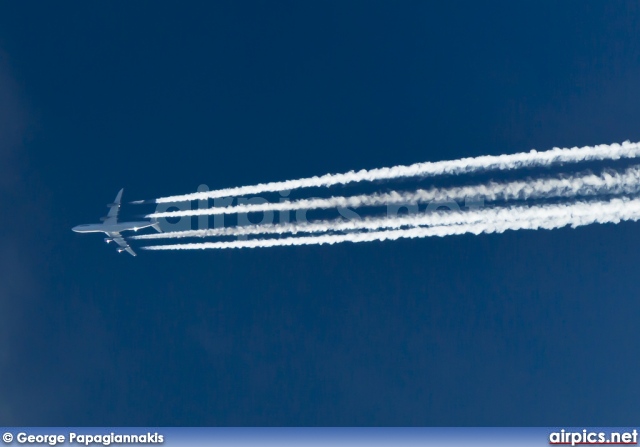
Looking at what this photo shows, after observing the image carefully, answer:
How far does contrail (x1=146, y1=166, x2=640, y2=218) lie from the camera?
36750 mm

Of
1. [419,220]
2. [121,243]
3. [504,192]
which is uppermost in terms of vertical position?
[121,243]

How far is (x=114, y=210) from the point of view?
6378 centimetres

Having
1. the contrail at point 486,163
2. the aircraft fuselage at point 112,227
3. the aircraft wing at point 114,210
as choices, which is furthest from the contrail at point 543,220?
the aircraft wing at point 114,210

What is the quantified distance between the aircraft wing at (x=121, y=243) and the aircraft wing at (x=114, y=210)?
1.70 m

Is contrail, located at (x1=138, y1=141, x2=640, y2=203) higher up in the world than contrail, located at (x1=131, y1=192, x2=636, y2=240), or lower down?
higher up

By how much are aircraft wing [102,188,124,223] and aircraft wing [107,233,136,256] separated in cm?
170

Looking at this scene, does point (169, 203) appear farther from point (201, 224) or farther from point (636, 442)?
point (636, 442)

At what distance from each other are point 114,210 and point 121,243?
13.0ft

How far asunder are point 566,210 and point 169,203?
39.6m

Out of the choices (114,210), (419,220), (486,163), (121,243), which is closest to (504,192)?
(486,163)

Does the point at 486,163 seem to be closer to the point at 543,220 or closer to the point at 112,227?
the point at 543,220

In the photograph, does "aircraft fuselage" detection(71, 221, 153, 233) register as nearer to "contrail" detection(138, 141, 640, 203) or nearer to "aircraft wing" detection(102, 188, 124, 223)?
"aircraft wing" detection(102, 188, 124, 223)

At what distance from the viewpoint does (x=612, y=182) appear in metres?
36.6

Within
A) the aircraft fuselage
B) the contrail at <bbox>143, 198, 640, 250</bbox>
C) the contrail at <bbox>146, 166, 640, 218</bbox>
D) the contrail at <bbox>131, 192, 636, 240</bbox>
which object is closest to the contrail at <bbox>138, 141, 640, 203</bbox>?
the contrail at <bbox>146, 166, 640, 218</bbox>
